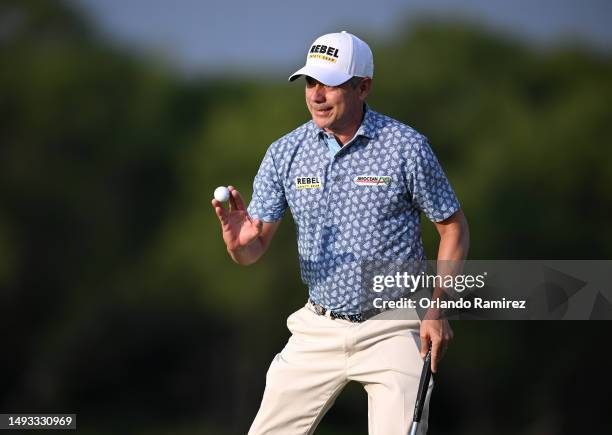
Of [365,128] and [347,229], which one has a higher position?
[365,128]

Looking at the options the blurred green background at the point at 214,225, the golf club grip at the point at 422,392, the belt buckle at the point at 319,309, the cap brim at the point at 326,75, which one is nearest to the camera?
the golf club grip at the point at 422,392

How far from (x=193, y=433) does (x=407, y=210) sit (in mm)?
12392

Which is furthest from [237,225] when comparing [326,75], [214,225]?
[214,225]

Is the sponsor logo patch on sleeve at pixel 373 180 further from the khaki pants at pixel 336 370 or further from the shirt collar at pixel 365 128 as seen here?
the khaki pants at pixel 336 370

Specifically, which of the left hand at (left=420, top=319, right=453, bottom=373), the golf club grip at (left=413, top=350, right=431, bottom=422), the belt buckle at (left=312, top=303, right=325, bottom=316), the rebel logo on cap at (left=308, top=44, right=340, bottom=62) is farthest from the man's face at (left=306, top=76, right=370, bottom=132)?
the golf club grip at (left=413, top=350, right=431, bottom=422)

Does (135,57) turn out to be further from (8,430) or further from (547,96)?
(8,430)

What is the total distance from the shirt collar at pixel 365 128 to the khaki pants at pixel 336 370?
0.81 metres

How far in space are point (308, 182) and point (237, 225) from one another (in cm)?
39

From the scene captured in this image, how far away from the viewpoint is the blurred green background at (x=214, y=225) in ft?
54.0

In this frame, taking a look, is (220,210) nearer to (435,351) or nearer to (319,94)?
(319,94)

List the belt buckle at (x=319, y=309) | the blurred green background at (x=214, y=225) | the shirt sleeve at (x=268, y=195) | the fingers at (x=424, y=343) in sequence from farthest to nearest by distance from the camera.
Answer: the blurred green background at (x=214, y=225) → the shirt sleeve at (x=268, y=195) → the belt buckle at (x=319, y=309) → the fingers at (x=424, y=343)

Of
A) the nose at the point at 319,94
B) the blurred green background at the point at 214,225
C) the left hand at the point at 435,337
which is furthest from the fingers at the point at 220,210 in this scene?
the blurred green background at the point at 214,225

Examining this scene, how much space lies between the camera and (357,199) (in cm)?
438

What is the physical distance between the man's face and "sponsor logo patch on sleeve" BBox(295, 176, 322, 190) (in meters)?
0.23
